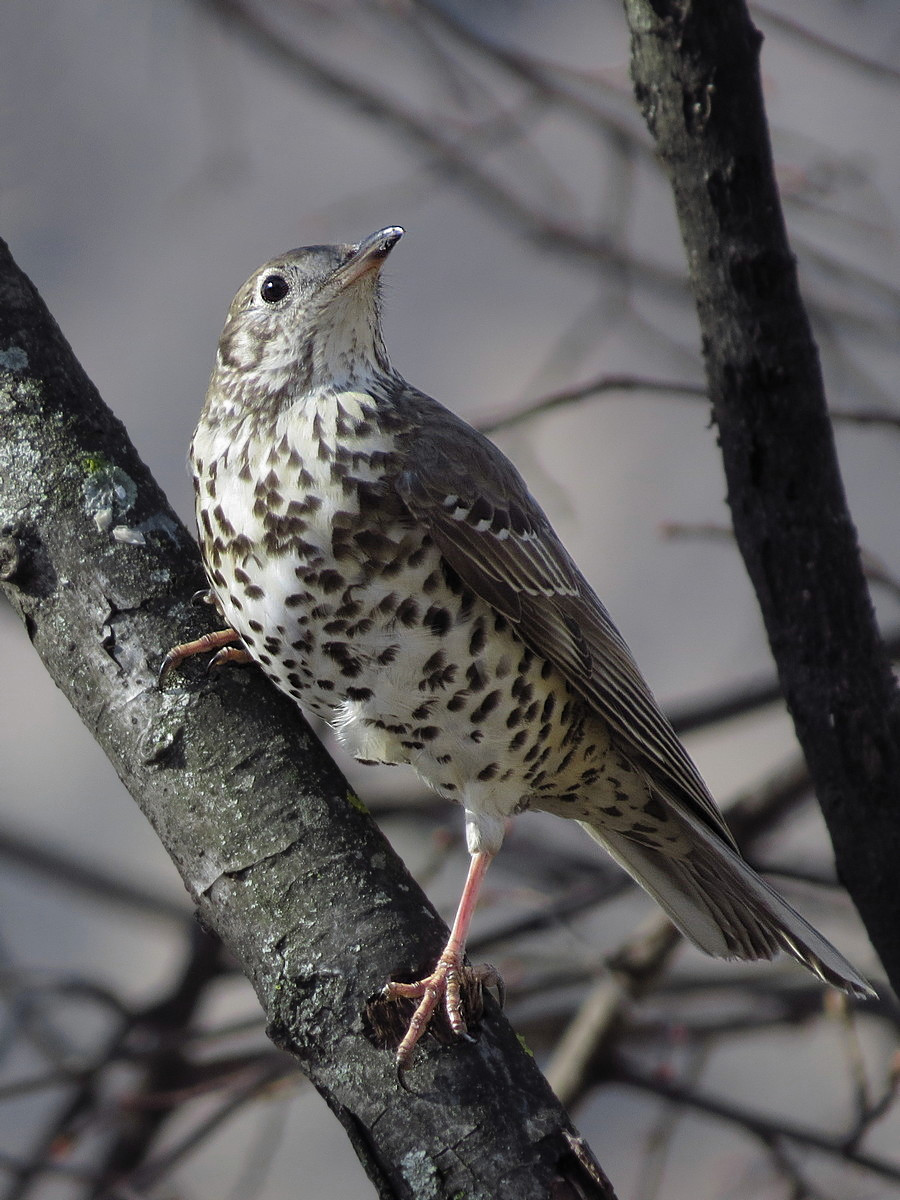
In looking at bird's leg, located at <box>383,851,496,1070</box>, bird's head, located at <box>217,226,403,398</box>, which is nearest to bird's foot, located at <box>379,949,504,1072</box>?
bird's leg, located at <box>383,851,496,1070</box>

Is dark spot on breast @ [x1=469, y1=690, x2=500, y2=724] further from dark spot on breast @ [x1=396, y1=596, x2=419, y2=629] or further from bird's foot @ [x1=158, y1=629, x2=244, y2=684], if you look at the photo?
bird's foot @ [x1=158, y1=629, x2=244, y2=684]

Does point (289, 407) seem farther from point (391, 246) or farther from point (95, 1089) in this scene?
point (95, 1089)

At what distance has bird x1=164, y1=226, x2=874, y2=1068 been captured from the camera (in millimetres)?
2512

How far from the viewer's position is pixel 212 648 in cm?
242

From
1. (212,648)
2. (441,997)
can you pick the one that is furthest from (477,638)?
(441,997)

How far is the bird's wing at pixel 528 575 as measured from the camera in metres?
2.64

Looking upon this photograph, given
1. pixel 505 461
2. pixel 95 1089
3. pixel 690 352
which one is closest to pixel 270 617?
pixel 505 461

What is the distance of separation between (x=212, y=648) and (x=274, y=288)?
1036mm

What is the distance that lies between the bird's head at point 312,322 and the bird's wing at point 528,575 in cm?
21

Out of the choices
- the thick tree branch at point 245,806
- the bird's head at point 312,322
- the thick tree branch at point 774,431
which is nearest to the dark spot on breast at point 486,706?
the thick tree branch at point 245,806

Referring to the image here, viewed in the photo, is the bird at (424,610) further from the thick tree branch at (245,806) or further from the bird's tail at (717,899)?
the thick tree branch at (245,806)

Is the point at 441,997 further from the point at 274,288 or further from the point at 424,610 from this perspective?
the point at 274,288

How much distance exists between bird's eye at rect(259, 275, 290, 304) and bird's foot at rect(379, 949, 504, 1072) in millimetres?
1599

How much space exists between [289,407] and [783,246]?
1.04 metres
